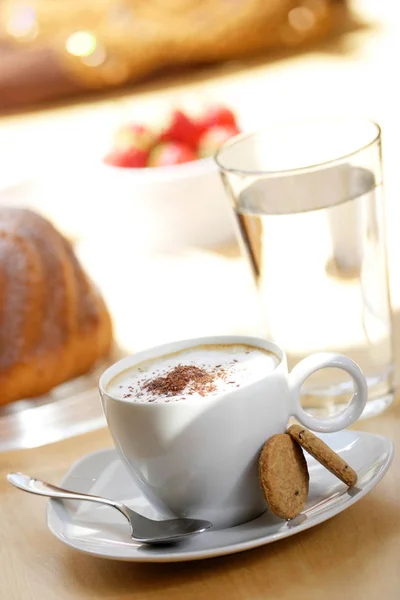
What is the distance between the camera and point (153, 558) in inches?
22.5

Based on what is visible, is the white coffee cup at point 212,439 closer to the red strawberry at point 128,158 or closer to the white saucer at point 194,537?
the white saucer at point 194,537

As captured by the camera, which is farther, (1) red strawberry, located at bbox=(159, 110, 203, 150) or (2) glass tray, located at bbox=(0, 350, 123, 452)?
(1) red strawberry, located at bbox=(159, 110, 203, 150)

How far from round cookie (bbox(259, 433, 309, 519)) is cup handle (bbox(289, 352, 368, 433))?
0.03 metres

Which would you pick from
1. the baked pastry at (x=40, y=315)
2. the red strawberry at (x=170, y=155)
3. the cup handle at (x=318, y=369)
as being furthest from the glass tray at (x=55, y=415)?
the red strawberry at (x=170, y=155)

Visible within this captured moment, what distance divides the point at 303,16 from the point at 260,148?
178 cm

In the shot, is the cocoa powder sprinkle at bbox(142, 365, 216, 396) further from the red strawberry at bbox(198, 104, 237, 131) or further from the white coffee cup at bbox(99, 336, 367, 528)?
the red strawberry at bbox(198, 104, 237, 131)

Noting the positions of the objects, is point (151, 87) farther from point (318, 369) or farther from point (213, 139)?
point (318, 369)

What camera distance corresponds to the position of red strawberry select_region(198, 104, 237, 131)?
1387 mm

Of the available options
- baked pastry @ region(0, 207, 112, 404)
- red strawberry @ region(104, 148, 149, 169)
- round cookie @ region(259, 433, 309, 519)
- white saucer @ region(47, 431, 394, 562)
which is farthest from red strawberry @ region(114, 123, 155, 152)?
round cookie @ region(259, 433, 309, 519)

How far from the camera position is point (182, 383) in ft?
2.06

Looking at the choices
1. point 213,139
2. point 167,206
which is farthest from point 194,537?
point 213,139

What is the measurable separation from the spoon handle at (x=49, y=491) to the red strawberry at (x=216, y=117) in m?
0.80

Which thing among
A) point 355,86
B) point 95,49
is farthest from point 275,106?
point 95,49

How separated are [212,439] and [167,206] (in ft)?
2.34
